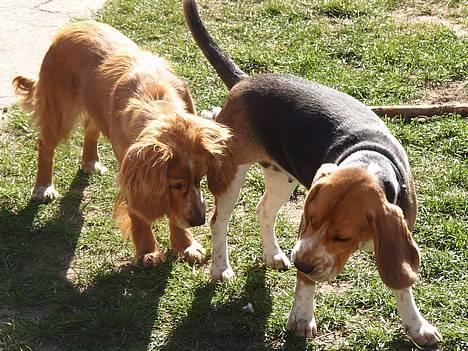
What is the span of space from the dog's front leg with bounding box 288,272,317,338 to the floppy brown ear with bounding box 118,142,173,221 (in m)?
0.99

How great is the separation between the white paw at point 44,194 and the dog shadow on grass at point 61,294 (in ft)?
0.32

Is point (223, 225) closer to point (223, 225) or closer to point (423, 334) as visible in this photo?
point (223, 225)

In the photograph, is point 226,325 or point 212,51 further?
point 212,51

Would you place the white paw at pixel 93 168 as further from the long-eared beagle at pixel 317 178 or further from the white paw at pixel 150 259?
the long-eared beagle at pixel 317 178

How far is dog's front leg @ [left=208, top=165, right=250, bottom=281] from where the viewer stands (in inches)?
210

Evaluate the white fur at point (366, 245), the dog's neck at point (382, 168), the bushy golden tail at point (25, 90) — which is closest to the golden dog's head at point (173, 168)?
the dog's neck at point (382, 168)

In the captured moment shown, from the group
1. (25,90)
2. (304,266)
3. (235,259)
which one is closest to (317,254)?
(304,266)

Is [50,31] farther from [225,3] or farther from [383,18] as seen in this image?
[383,18]

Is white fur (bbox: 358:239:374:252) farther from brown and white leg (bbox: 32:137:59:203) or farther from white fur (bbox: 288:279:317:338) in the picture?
brown and white leg (bbox: 32:137:59:203)

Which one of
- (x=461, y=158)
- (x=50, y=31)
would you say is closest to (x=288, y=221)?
(x=461, y=158)

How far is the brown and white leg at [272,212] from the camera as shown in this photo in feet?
18.5

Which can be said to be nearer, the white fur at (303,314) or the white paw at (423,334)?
the white paw at (423,334)

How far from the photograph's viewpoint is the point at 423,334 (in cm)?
476

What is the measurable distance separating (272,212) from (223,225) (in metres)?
0.41
